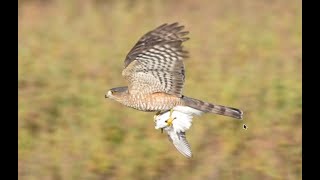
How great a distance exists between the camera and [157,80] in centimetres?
685

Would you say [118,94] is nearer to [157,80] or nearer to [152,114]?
[157,80]

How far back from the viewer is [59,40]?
36.9 ft

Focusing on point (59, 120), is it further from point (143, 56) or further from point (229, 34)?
point (229, 34)

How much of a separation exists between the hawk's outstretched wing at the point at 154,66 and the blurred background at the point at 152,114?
1089 millimetres

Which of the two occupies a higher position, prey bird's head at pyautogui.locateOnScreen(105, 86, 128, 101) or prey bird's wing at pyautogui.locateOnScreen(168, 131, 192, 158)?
prey bird's head at pyautogui.locateOnScreen(105, 86, 128, 101)

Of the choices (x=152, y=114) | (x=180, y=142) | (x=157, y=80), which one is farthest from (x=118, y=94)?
(x=152, y=114)

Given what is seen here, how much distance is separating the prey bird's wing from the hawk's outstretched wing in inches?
19.6

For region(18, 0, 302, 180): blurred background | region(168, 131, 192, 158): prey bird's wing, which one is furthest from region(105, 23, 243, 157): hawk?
region(18, 0, 302, 180): blurred background

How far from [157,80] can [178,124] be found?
0.43 meters

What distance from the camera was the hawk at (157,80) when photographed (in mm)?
6715

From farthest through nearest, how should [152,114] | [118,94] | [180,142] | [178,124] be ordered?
[152,114], [180,142], [178,124], [118,94]

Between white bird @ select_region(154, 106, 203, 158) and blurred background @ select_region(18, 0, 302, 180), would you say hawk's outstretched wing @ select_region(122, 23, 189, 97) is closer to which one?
white bird @ select_region(154, 106, 203, 158)

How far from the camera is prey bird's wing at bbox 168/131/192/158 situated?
7.18m

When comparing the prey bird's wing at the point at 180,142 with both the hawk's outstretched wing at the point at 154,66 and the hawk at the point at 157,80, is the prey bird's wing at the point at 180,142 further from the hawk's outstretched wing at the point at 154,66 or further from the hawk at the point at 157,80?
the hawk's outstretched wing at the point at 154,66
